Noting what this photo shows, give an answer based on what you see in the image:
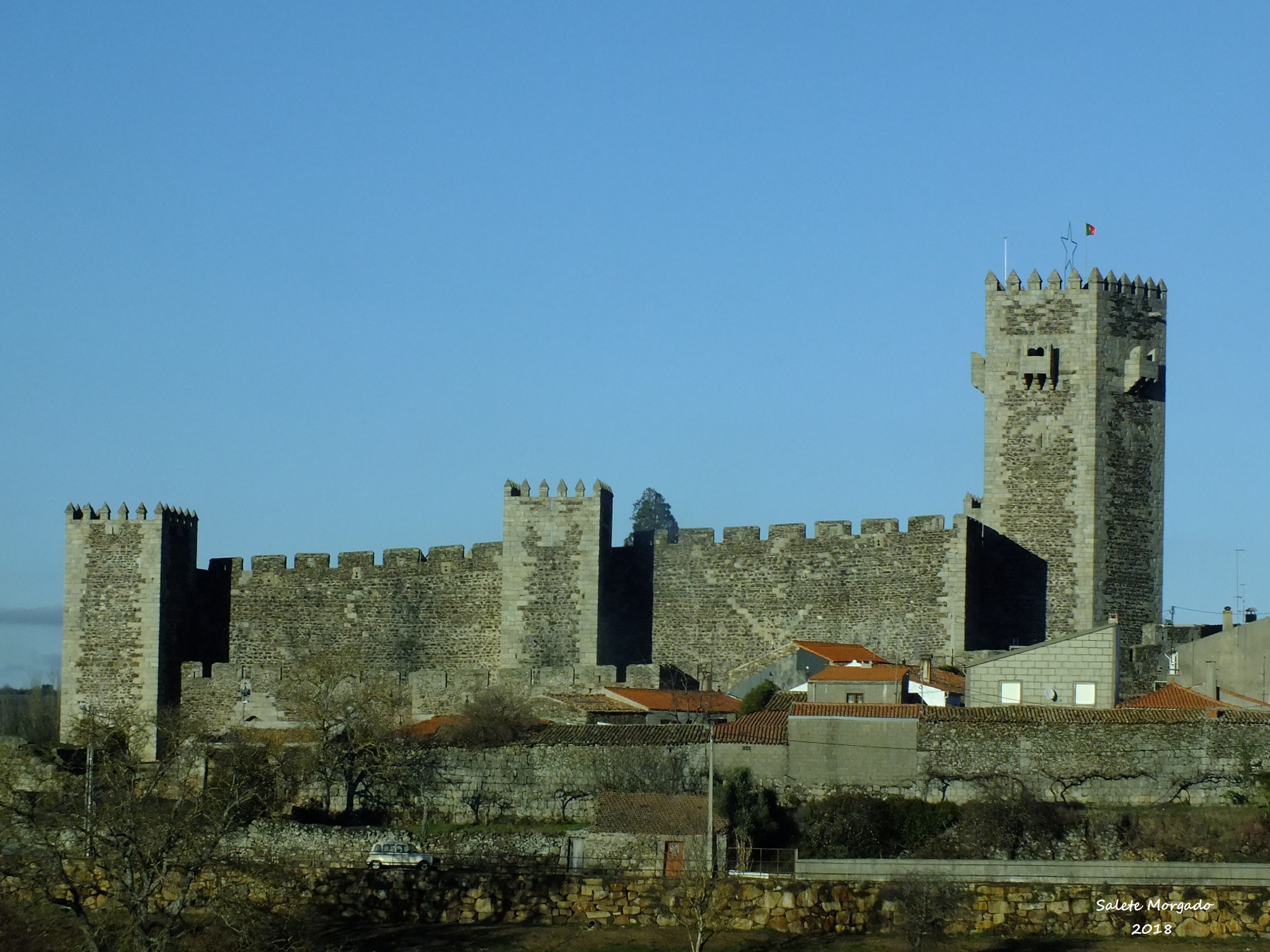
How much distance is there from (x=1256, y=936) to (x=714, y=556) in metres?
20.7

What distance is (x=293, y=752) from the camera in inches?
1570

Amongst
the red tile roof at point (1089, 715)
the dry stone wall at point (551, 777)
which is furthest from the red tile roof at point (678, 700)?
the red tile roof at point (1089, 715)

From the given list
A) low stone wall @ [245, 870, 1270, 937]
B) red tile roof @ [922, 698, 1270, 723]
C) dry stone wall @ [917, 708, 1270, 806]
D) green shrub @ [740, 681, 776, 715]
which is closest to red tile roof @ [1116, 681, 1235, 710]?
red tile roof @ [922, 698, 1270, 723]

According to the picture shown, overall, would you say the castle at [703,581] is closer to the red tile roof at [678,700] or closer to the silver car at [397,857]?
the red tile roof at [678,700]

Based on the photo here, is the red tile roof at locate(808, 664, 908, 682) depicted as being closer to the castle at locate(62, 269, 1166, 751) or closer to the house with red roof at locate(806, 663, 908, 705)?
the house with red roof at locate(806, 663, 908, 705)

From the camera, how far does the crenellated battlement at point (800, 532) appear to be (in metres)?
47.0

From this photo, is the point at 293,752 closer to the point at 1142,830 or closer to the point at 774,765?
the point at 774,765

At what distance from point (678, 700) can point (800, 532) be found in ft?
17.4

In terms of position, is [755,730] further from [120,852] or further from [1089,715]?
[120,852]

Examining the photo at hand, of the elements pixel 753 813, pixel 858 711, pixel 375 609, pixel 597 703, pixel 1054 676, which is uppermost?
pixel 375 609

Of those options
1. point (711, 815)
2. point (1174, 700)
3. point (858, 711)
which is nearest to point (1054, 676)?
point (1174, 700)

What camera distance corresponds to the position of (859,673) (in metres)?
43.4

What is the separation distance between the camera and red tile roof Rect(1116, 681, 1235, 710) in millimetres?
41062

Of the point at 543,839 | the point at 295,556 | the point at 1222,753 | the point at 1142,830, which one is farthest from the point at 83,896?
the point at 295,556
